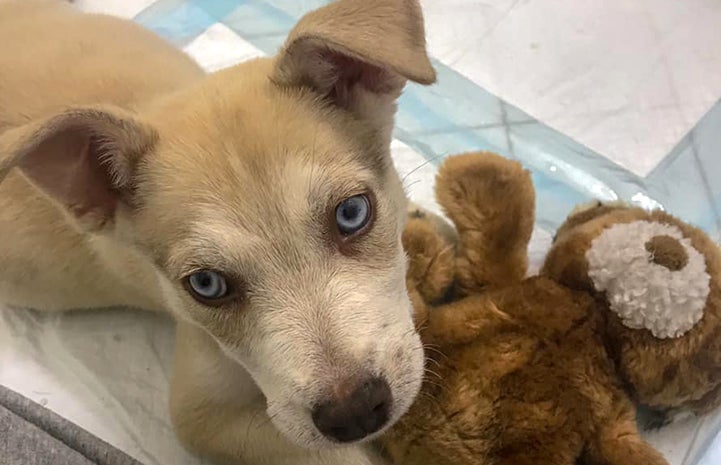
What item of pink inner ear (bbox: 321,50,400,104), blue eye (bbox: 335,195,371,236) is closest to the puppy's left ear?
pink inner ear (bbox: 321,50,400,104)

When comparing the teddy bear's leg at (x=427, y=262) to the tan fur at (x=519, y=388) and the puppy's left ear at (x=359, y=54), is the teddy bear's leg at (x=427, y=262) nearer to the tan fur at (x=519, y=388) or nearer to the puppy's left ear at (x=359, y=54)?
the tan fur at (x=519, y=388)

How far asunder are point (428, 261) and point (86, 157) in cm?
94

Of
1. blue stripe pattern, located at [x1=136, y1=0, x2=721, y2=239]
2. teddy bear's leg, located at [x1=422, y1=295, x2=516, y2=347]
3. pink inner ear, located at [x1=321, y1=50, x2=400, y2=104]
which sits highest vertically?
pink inner ear, located at [x1=321, y1=50, x2=400, y2=104]

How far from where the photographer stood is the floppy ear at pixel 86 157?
1.63 metres

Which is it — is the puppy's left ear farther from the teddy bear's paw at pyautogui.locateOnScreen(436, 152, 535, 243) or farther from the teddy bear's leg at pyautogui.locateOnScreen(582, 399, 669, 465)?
the teddy bear's leg at pyautogui.locateOnScreen(582, 399, 669, 465)

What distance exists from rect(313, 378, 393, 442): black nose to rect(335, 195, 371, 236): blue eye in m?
0.30

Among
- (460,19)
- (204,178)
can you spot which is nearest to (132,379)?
(204,178)

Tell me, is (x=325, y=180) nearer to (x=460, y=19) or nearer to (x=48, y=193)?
(x=48, y=193)

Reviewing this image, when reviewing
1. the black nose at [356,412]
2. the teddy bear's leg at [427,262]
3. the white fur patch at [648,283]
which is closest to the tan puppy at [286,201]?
the black nose at [356,412]

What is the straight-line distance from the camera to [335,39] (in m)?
1.57

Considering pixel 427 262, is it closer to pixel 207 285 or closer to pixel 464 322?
pixel 464 322

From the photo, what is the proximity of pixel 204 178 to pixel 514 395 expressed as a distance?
2.81 feet

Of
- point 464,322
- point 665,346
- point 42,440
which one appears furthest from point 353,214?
point 42,440

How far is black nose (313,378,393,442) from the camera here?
1.56 meters
